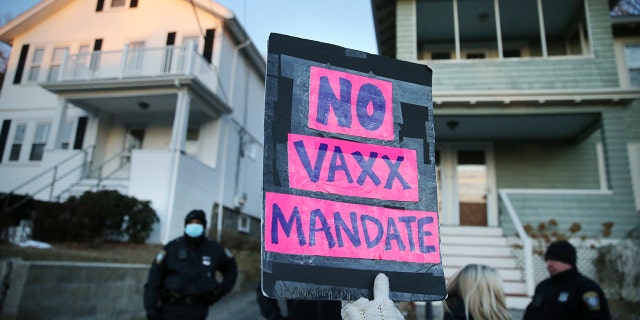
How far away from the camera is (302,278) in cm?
162

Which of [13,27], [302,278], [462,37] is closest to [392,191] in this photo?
[302,278]

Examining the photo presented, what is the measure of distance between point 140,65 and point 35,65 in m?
5.06

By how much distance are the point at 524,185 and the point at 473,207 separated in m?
1.31

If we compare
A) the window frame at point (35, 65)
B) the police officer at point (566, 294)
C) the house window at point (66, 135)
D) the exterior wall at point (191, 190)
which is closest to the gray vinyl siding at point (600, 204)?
the police officer at point (566, 294)

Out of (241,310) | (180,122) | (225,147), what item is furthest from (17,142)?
(241,310)

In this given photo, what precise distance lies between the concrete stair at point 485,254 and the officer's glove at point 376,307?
571cm

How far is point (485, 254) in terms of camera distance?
26.2 feet

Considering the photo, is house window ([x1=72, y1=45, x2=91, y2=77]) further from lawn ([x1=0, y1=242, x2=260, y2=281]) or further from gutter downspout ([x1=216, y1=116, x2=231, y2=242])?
lawn ([x1=0, y1=242, x2=260, y2=281])

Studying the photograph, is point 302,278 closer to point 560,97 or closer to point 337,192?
point 337,192

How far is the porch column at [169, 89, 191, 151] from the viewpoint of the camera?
37.8 ft

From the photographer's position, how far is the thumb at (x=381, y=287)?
1.61 m

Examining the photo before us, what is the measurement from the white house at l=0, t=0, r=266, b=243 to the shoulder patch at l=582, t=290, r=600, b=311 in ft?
32.4

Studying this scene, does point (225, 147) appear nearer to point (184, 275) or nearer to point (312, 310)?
point (184, 275)

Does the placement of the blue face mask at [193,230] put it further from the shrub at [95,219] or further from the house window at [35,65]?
the house window at [35,65]
